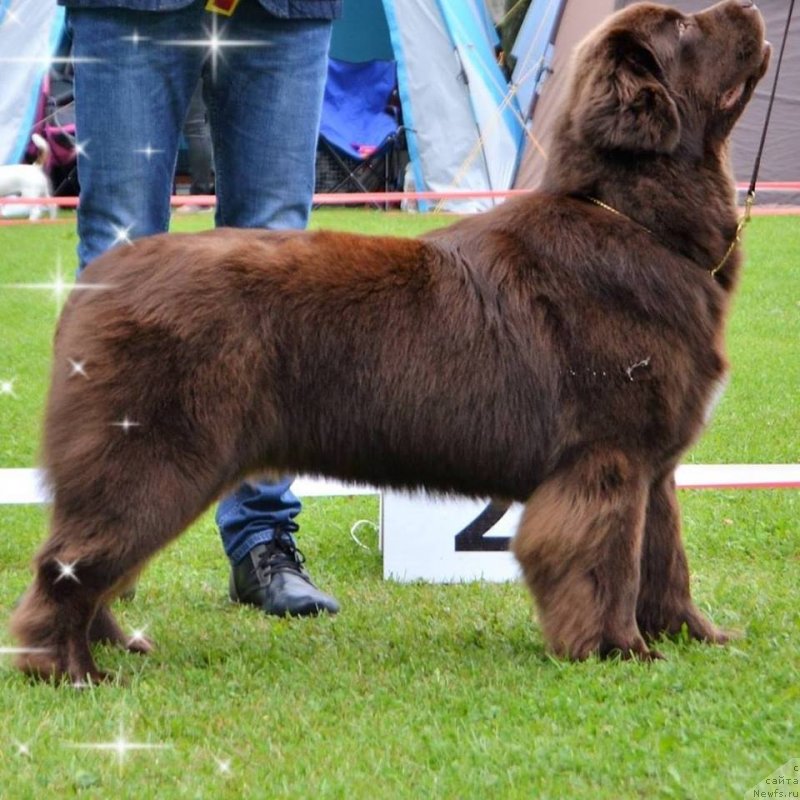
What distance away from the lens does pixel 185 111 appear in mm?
3463

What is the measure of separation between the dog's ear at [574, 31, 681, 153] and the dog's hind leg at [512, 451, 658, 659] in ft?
2.32

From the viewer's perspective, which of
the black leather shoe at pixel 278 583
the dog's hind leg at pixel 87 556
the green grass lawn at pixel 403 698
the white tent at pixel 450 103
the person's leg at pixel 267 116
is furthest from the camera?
the white tent at pixel 450 103

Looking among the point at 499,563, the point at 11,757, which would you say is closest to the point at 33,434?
the point at 499,563

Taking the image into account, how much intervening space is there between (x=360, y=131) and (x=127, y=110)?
11468mm

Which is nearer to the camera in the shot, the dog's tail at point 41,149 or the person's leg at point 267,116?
the person's leg at point 267,116

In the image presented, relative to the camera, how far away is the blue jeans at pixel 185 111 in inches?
130

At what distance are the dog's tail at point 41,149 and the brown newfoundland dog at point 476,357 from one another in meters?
11.1

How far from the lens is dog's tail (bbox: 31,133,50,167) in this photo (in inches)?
527

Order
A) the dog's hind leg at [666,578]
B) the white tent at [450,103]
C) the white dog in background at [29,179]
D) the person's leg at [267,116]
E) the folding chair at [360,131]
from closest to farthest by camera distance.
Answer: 1. the dog's hind leg at [666,578]
2. the person's leg at [267,116]
3. the white dog in background at [29,179]
4. the white tent at [450,103]
5. the folding chair at [360,131]

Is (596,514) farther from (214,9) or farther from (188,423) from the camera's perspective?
(214,9)

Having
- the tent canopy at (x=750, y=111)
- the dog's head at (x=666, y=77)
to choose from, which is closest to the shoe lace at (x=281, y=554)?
the dog's head at (x=666, y=77)

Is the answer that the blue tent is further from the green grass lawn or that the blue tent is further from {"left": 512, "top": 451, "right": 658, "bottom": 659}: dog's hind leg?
{"left": 512, "top": 451, "right": 658, "bottom": 659}: dog's hind leg

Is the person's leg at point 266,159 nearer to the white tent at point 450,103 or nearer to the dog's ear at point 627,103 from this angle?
the dog's ear at point 627,103

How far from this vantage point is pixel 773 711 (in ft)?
→ 8.54
